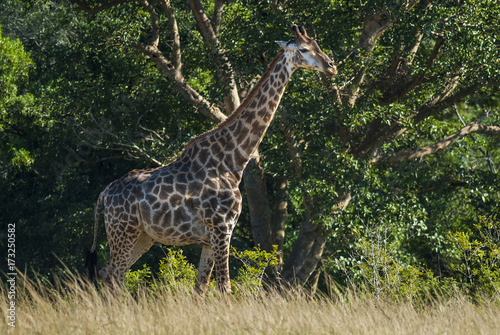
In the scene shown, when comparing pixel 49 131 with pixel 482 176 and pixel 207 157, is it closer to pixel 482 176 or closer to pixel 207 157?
pixel 207 157

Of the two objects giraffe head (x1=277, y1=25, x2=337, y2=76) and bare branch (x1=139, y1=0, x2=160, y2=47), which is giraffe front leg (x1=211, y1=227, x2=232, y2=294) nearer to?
giraffe head (x1=277, y1=25, x2=337, y2=76)

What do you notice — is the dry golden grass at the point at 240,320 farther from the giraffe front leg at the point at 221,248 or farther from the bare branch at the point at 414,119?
the bare branch at the point at 414,119

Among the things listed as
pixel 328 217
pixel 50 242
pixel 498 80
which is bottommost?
pixel 50 242

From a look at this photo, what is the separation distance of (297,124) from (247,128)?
3.93m

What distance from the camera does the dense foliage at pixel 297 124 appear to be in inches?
440

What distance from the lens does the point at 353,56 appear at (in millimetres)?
11445

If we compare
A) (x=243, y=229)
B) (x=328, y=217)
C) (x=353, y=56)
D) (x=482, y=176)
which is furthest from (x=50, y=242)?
(x=482, y=176)

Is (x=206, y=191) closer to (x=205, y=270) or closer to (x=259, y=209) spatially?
(x=205, y=270)

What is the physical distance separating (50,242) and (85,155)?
2.84m

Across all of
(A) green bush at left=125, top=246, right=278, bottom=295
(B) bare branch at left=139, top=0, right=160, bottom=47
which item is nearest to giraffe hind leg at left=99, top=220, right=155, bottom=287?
(A) green bush at left=125, top=246, right=278, bottom=295

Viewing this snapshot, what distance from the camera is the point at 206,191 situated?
24.3 ft

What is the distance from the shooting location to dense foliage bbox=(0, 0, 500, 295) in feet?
36.6

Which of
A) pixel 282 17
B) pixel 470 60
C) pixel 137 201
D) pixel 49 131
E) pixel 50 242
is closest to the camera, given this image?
pixel 137 201

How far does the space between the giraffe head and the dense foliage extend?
2.73 m
